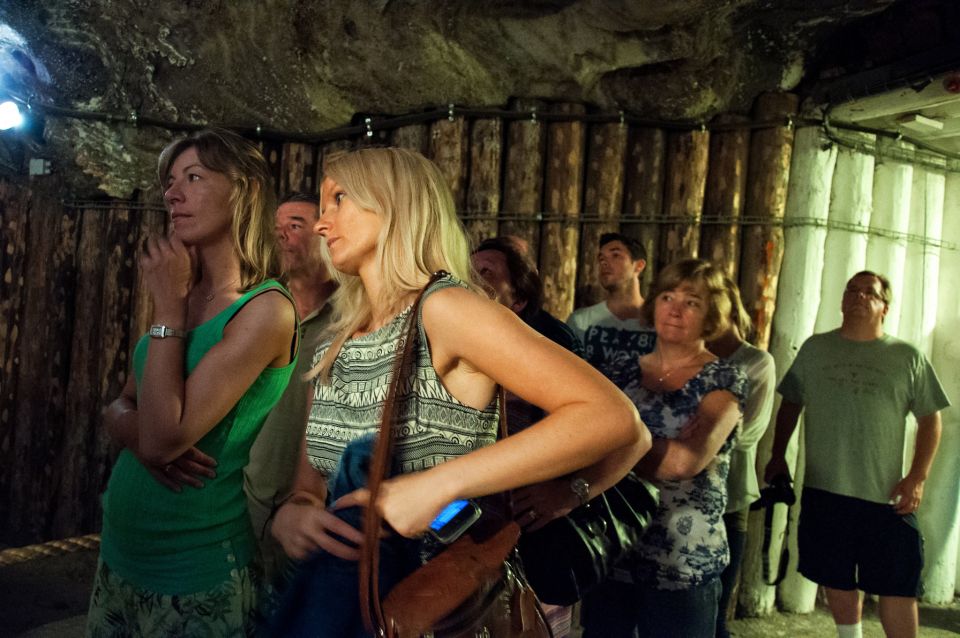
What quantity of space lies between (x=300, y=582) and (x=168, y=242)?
1.17 m

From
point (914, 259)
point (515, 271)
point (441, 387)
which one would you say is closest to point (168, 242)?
point (441, 387)

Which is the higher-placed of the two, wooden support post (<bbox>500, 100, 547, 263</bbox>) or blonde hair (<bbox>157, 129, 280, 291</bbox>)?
wooden support post (<bbox>500, 100, 547, 263</bbox>)

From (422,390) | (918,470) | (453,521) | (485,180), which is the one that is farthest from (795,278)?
(453,521)

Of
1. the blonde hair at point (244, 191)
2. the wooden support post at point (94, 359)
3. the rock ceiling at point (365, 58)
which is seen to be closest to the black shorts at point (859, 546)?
the rock ceiling at point (365, 58)

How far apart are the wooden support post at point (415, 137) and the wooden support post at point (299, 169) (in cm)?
76

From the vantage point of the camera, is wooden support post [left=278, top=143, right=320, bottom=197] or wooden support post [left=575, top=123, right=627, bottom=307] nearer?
wooden support post [left=575, top=123, right=627, bottom=307]

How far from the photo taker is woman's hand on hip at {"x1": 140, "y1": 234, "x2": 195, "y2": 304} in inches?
86.0

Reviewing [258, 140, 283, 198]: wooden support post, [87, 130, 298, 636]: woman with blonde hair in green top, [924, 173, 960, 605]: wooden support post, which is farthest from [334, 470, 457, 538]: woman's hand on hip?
[924, 173, 960, 605]: wooden support post

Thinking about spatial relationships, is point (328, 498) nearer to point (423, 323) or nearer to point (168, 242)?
point (423, 323)

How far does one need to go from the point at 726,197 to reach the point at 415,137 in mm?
2072

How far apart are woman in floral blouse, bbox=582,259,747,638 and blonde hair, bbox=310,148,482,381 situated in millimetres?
1665

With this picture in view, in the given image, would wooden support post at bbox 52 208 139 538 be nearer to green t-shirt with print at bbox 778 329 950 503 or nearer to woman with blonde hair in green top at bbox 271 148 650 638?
woman with blonde hair in green top at bbox 271 148 650 638

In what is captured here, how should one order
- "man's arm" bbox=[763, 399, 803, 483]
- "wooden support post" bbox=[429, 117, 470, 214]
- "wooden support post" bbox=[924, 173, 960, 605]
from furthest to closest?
"wooden support post" bbox=[924, 173, 960, 605] < "wooden support post" bbox=[429, 117, 470, 214] < "man's arm" bbox=[763, 399, 803, 483]

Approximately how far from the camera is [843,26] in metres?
4.88
